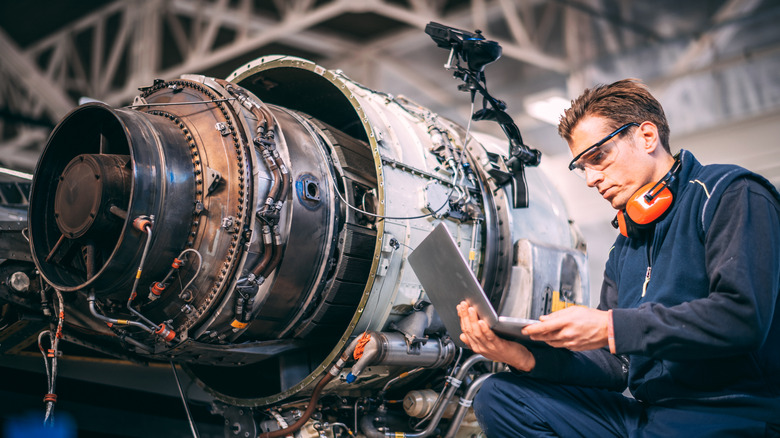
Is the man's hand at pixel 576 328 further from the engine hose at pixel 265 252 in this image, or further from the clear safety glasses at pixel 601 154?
the engine hose at pixel 265 252

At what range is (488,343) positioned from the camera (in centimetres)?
227

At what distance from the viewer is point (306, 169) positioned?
2.96 metres

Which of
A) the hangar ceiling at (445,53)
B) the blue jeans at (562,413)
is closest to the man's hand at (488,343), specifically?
the blue jeans at (562,413)

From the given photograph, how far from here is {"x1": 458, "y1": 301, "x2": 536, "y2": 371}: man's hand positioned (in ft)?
7.38

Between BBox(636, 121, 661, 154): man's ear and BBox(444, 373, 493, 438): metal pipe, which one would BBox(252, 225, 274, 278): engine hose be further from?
BBox(636, 121, 661, 154): man's ear

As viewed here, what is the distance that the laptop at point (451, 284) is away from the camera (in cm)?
216

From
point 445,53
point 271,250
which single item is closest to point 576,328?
point 271,250

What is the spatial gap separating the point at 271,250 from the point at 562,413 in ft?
4.37

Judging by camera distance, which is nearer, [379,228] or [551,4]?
[379,228]

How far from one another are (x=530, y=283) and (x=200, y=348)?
182 cm

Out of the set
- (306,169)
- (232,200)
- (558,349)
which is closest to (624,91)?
(558,349)

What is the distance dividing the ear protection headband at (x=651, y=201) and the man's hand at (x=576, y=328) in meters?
0.44

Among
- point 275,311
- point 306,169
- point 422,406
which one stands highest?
point 306,169

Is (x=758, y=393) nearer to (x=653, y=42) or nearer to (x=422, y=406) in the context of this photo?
(x=422, y=406)
